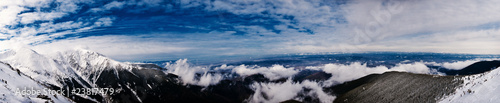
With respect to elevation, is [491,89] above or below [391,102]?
above

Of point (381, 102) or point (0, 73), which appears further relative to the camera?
point (381, 102)

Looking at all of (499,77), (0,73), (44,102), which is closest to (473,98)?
(499,77)

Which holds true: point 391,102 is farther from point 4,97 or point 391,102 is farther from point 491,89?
point 4,97

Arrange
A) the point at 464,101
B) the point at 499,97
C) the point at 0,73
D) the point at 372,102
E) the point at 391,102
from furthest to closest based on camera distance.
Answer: the point at 372,102
the point at 391,102
the point at 0,73
the point at 464,101
the point at 499,97

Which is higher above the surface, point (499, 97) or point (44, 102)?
point (499, 97)

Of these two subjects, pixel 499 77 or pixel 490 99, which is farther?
pixel 499 77

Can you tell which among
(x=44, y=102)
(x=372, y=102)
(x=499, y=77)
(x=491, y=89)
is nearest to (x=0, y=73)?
(x=44, y=102)

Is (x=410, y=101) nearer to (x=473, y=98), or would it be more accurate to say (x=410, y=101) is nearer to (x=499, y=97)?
(x=473, y=98)

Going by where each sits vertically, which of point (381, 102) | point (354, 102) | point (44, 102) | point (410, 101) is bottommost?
point (354, 102)

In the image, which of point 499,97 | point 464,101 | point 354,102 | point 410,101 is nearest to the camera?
point 499,97
